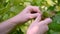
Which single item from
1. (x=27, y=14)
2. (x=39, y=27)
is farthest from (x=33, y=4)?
(x=39, y=27)

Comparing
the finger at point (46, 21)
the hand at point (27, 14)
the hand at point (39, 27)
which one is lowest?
the hand at point (39, 27)

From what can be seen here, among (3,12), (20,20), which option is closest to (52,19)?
(20,20)

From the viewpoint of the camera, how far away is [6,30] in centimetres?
114

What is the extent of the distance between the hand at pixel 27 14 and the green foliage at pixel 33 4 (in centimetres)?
3

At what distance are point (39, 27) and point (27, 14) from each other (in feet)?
0.40

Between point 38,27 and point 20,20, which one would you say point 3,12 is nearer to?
point 20,20

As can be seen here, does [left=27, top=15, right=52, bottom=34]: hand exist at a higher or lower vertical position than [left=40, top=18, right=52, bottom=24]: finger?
lower

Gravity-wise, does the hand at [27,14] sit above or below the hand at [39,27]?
above

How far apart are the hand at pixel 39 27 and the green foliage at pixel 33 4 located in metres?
0.04

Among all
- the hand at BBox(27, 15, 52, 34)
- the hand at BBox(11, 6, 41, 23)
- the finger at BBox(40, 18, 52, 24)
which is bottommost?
the hand at BBox(27, 15, 52, 34)

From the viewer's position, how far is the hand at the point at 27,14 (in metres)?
1.10

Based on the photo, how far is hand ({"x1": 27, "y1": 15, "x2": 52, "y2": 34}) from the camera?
1.01 m

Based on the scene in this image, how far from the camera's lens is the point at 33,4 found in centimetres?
122

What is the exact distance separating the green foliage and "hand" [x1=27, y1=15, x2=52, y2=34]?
41 millimetres
